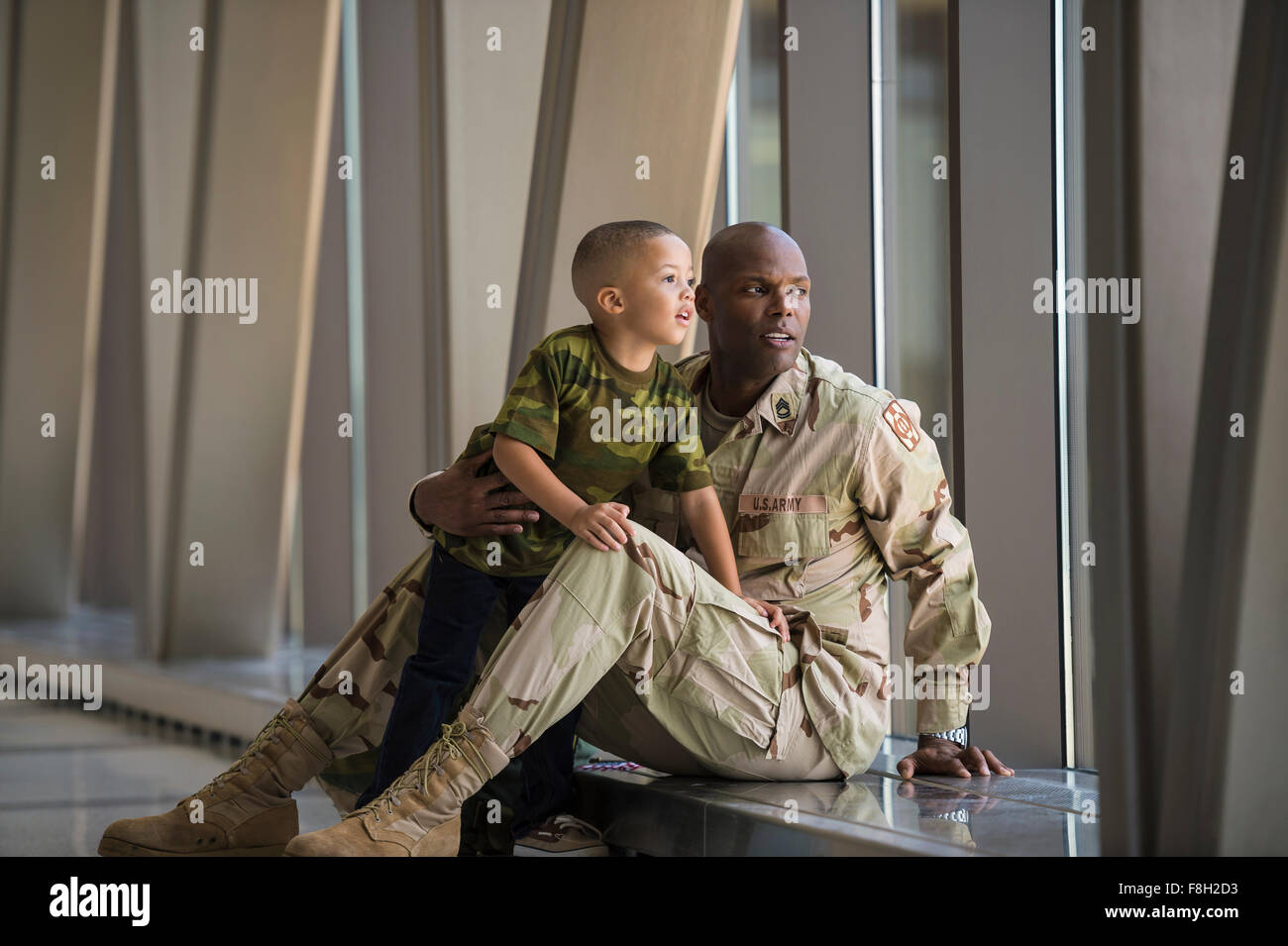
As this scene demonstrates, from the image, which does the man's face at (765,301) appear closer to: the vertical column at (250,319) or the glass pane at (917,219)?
the glass pane at (917,219)

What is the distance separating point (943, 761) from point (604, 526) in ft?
3.52

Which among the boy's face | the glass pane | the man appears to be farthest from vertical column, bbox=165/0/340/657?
the boy's face

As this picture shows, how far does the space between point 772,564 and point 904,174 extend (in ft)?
6.02

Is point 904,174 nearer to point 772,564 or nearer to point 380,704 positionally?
point 772,564

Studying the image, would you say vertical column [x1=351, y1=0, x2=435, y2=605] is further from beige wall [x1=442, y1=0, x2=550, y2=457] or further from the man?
the man

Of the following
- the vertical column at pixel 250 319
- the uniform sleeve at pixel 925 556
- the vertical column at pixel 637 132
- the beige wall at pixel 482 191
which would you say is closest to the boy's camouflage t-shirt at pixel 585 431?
the uniform sleeve at pixel 925 556

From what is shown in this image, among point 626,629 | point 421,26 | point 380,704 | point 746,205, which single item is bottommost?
point 380,704

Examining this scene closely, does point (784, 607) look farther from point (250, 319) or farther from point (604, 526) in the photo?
point (250, 319)

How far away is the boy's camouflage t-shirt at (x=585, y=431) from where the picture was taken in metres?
2.88

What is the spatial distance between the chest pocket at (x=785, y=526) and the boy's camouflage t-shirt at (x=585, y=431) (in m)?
0.21

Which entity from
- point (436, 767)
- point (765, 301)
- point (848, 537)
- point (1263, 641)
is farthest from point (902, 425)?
point (436, 767)

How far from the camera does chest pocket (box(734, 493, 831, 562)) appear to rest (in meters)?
3.16

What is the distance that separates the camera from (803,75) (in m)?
4.51
